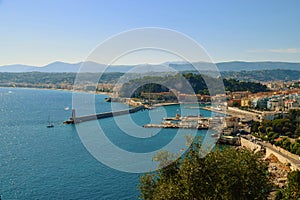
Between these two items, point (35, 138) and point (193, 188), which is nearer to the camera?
point (193, 188)

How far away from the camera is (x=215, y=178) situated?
2.72 meters

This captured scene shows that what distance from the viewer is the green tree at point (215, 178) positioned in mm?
2592

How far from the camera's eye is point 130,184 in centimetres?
546

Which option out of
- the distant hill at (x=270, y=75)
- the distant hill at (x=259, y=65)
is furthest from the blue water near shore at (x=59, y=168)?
the distant hill at (x=259, y=65)

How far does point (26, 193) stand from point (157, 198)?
125 inches

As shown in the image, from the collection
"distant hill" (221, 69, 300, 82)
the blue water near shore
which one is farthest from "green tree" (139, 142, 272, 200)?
"distant hill" (221, 69, 300, 82)

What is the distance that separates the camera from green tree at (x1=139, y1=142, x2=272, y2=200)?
8.50 feet

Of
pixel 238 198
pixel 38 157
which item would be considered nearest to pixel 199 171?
pixel 238 198

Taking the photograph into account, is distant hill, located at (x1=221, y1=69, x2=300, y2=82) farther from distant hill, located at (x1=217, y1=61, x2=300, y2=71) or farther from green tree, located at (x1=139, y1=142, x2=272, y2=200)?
green tree, located at (x1=139, y1=142, x2=272, y2=200)

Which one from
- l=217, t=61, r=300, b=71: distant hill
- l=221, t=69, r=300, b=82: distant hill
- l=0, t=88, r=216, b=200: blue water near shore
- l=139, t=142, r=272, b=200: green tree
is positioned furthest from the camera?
l=217, t=61, r=300, b=71: distant hill

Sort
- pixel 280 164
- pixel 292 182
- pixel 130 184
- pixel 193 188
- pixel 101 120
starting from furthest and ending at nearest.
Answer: pixel 101 120 < pixel 280 164 < pixel 130 184 < pixel 292 182 < pixel 193 188

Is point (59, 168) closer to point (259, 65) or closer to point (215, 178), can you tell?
point (215, 178)

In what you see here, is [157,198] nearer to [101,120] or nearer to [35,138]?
[35,138]

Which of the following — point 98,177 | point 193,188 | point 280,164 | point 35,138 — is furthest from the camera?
point 35,138
